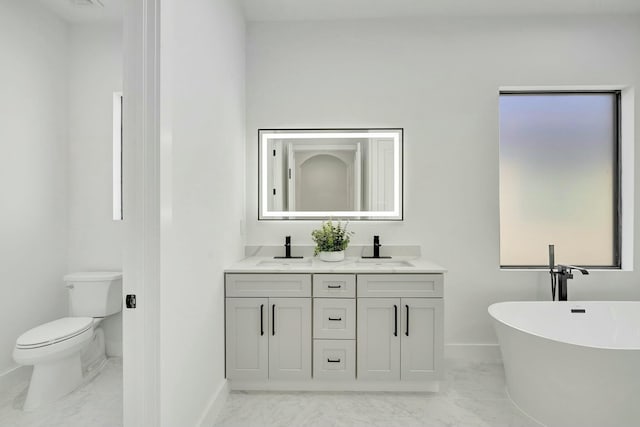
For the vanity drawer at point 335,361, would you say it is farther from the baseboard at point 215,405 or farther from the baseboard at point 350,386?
the baseboard at point 215,405

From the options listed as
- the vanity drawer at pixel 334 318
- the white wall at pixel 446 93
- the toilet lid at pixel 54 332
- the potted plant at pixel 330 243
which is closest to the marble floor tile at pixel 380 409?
the vanity drawer at pixel 334 318

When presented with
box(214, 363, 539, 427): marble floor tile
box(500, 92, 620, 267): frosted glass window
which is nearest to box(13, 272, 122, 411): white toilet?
box(214, 363, 539, 427): marble floor tile

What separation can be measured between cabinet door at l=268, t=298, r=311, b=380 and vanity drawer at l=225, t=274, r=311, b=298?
63mm

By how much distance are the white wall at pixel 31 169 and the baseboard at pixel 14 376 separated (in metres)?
0.04

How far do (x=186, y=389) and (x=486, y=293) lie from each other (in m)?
2.40

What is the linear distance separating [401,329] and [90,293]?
7.56 ft

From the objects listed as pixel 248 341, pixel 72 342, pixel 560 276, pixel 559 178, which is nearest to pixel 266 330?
pixel 248 341

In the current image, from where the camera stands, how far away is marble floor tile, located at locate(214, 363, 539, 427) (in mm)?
1894

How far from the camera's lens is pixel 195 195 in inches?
65.7

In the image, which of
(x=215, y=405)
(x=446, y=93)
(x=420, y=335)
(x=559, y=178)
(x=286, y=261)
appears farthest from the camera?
(x=559, y=178)

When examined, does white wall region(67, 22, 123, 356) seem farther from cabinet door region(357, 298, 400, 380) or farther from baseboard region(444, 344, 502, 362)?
baseboard region(444, 344, 502, 362)

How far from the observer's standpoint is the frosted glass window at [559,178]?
2.81 metres

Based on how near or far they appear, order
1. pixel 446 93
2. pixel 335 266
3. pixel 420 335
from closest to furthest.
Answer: pixel 420 335, pixel 335 266, pixel 446 93

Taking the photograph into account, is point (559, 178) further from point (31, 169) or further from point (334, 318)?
point (31, 169)
